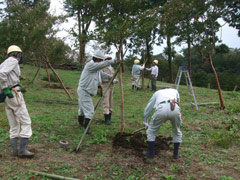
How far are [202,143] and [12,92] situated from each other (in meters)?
4.41

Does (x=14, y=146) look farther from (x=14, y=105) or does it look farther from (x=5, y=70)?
(x=5, y=70)

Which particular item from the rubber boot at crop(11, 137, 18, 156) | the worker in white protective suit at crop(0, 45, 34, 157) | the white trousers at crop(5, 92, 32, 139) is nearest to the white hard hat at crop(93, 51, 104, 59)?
Answer: the worker in white protective suit at crop(0, 45, 34, 157)

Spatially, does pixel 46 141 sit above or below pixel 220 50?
below

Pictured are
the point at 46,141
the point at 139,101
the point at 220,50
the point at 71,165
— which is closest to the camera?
the point at 71,165

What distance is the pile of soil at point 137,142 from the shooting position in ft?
16.8

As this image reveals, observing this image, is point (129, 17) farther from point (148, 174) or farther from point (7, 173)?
point (7, 173)

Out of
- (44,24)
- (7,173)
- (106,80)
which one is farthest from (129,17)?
(44,24)

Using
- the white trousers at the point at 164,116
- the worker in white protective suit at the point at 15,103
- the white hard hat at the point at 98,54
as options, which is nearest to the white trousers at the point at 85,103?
the white hard hat at the point at 98,54

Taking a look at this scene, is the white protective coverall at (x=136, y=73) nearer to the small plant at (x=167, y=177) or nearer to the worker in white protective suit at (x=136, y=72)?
the worker in white protective suit at (x=136, y=72)

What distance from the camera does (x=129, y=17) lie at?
5.75 metres

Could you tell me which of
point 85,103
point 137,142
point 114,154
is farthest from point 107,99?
point 114,154

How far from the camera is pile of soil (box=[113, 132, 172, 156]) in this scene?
5113 millimetres

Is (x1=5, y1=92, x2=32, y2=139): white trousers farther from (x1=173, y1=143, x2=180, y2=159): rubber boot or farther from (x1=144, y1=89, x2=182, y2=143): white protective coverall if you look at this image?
(x1=173, y1=143, x2=180, y2=159): rubber boot

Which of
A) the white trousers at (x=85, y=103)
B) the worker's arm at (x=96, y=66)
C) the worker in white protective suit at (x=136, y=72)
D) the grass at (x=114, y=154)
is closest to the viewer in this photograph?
the grass at (x=114, y=154)
